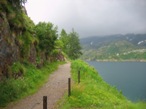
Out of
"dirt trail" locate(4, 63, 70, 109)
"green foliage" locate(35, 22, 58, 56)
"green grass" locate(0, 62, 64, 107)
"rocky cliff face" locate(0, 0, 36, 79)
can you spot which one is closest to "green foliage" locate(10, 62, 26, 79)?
"green grass" locate(0, 62, 64, 107)

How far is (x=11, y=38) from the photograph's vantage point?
2522 centimetres

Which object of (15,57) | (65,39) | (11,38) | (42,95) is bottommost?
(42,95)

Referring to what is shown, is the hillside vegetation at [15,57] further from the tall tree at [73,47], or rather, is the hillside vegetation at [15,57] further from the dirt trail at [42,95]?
the tall tree at [73,47]

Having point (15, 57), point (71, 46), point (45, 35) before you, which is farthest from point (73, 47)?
point (15, 57)

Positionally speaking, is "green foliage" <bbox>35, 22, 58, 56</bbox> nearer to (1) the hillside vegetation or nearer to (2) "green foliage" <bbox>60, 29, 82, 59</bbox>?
(1) the hillside vegetation

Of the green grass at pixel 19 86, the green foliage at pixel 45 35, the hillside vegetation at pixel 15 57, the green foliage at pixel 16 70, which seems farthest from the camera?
the green foliage at pixel 45 35

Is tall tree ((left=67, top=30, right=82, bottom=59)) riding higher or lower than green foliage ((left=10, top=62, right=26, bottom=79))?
higher

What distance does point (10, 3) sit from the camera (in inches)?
1057

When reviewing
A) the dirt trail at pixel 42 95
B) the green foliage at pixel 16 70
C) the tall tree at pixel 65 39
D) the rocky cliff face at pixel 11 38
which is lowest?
the dirt trail at pixel 42 95

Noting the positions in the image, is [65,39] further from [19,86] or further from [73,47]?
[19,86]

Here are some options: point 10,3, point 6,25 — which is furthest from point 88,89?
point 10,3

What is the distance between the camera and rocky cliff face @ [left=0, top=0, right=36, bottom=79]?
73.8 ft

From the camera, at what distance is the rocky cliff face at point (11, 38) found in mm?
22494

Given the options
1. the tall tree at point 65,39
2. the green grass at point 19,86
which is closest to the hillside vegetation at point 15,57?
the green grass at point 19,86
